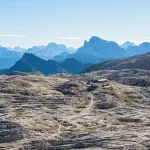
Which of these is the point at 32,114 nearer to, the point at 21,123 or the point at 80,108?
the point at 21,123

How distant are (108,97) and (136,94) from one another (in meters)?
21.4

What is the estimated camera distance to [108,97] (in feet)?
534

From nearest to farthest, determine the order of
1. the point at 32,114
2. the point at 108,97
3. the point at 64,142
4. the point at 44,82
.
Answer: the point at 64,142 → the point at 32,114 → the point at 108,97 → the point at 44,82

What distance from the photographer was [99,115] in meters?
136

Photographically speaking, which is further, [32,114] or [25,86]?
[25,86]

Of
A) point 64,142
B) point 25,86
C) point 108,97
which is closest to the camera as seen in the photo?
point 64,142

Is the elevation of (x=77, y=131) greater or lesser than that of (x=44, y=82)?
lesser

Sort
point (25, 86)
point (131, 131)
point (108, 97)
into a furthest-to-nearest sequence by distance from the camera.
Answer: point (25, 86) → point (108, 97) → point (131, 131)

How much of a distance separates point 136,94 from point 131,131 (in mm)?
69866

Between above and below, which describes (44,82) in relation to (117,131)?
above

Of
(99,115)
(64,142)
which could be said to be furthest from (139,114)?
(64,142)

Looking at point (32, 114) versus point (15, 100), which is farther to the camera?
point (15, 100)

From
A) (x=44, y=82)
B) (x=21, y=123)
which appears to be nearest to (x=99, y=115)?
(x=21, y=123)

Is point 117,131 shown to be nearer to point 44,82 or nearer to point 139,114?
point 139,114
